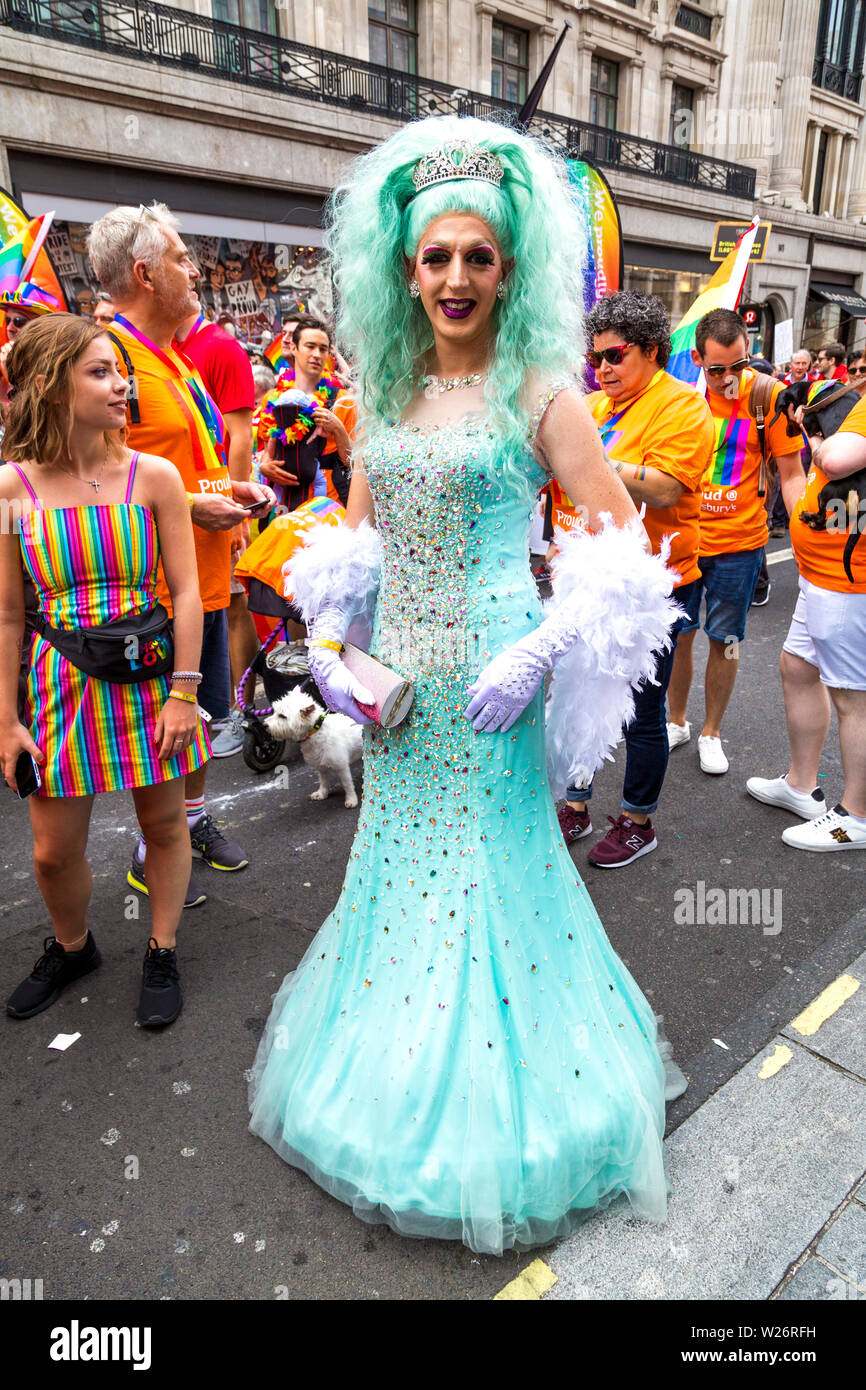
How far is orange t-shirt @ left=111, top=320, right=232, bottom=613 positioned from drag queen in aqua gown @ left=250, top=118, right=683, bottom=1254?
1163 mm

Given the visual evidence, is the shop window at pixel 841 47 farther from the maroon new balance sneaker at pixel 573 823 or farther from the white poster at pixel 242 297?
the maroon new balance sneaker at pixel 573 823

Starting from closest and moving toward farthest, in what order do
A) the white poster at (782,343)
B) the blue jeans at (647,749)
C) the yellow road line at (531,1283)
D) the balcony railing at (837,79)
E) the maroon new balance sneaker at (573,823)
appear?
1. the yellow road line at (531,1283)
2. the blue jeans at (647,749)
3. the maroon new balance sneaker at (573,823)
4. the white poster at (782,343)
5. the balcony railing at (837,79)

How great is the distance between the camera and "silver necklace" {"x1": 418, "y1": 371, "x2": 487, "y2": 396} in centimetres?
196

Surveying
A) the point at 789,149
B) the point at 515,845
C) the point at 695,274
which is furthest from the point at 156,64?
the point at 789,149

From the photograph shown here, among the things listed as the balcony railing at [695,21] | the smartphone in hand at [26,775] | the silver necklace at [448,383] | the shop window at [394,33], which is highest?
the balcony railing at [695,21]

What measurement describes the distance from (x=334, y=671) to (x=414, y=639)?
209 mm

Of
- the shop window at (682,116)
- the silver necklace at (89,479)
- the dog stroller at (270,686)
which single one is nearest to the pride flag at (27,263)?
the dog stroller at (270,686)

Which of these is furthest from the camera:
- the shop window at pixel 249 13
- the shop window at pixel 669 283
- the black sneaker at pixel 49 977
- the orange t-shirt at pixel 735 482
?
the shop window at pixel 669 283

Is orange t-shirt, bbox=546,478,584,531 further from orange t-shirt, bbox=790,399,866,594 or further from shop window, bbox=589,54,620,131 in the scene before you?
shop window, bbox=589,54,620,131

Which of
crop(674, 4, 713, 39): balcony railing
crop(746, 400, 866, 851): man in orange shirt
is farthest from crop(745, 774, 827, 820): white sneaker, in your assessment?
crop(674, 4, 713, 39): balcony railing

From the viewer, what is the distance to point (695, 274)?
22969 mm

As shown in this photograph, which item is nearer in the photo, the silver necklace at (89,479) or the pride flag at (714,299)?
the silver necklace at (89,479)

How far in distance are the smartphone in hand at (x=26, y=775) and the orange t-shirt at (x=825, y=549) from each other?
3079mm

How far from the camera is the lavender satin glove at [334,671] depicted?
79.0 inches
